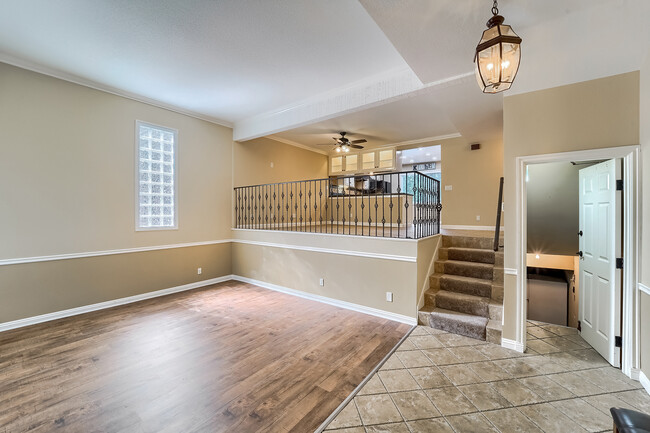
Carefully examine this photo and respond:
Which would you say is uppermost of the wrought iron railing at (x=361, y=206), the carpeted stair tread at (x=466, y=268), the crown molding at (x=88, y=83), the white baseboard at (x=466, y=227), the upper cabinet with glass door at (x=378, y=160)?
the crown molding at (x=88, y=83)

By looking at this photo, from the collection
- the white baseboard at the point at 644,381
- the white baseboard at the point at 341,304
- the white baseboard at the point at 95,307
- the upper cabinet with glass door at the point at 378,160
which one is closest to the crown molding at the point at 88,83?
the white baseboard at the point at 95,307

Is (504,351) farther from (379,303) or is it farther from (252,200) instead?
(252,200)

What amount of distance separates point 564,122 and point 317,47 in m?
2.75

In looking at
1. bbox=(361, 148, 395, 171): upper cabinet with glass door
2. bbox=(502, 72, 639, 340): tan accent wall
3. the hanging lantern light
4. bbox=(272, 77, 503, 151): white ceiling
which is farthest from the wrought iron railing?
the hanging lantern light

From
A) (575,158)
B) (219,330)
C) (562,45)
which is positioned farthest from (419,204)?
(219,330)

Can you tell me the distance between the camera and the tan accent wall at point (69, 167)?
3.45 metres

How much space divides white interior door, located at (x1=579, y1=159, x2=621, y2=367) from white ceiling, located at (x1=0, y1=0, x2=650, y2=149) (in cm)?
113

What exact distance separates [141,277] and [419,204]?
16.1 feet

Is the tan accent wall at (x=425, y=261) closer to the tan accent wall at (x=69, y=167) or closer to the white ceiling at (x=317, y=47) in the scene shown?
the white ceiling at (x=317, y=47)

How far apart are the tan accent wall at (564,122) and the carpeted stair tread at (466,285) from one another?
687mm

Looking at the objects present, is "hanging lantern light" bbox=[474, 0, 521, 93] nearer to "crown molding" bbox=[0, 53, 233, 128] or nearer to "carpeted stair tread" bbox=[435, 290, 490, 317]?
"carpeted stair tread" bbox=[435, 290, 490, 317]

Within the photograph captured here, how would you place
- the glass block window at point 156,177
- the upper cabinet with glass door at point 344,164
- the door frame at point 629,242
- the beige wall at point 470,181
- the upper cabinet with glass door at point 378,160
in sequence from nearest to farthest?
the door frame at point 629,242 < the glass block window at point 156,177 < the beige wall at point 470,181 < the upper cabinet with glass door at point 378,160 < the upper cabinet with glass door at point 344,164

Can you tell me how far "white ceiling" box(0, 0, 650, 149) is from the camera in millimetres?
2367

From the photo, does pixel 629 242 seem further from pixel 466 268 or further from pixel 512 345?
pixel 466 268
